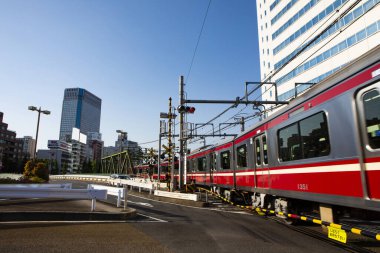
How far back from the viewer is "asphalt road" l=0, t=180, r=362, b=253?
6.21 metres

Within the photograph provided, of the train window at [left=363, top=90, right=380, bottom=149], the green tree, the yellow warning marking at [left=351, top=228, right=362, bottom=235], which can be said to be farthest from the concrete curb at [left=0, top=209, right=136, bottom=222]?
the green tree

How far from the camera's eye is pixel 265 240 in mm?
7141

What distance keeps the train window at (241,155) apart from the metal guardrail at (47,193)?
5.88 m

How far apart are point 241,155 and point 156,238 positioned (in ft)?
22.0

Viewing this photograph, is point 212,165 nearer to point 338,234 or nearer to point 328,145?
point 328,145

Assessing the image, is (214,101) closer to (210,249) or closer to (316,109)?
(316,109)

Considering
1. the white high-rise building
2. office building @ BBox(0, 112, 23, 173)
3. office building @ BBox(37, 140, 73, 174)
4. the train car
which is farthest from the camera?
office building @ BBox(37, 140, 73, 174)

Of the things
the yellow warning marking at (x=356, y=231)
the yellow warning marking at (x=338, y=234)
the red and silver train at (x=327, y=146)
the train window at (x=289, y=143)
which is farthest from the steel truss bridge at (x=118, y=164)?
the yellow warning marking at (x=356, y=231)

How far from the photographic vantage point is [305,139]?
23.7 ft

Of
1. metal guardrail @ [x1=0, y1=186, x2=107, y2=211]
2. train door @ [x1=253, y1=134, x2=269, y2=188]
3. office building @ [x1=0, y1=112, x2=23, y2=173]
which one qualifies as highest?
office building @ [x1=0, y1=112, x2=23, y2=173]

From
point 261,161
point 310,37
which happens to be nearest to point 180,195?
point 261,161

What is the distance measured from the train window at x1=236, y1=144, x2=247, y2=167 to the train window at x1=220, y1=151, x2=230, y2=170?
1.67 m

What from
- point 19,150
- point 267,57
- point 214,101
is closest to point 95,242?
point 214,101

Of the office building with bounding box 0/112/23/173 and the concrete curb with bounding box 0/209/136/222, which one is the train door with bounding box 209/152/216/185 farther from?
the office building with bounding box 0/112/23/173
